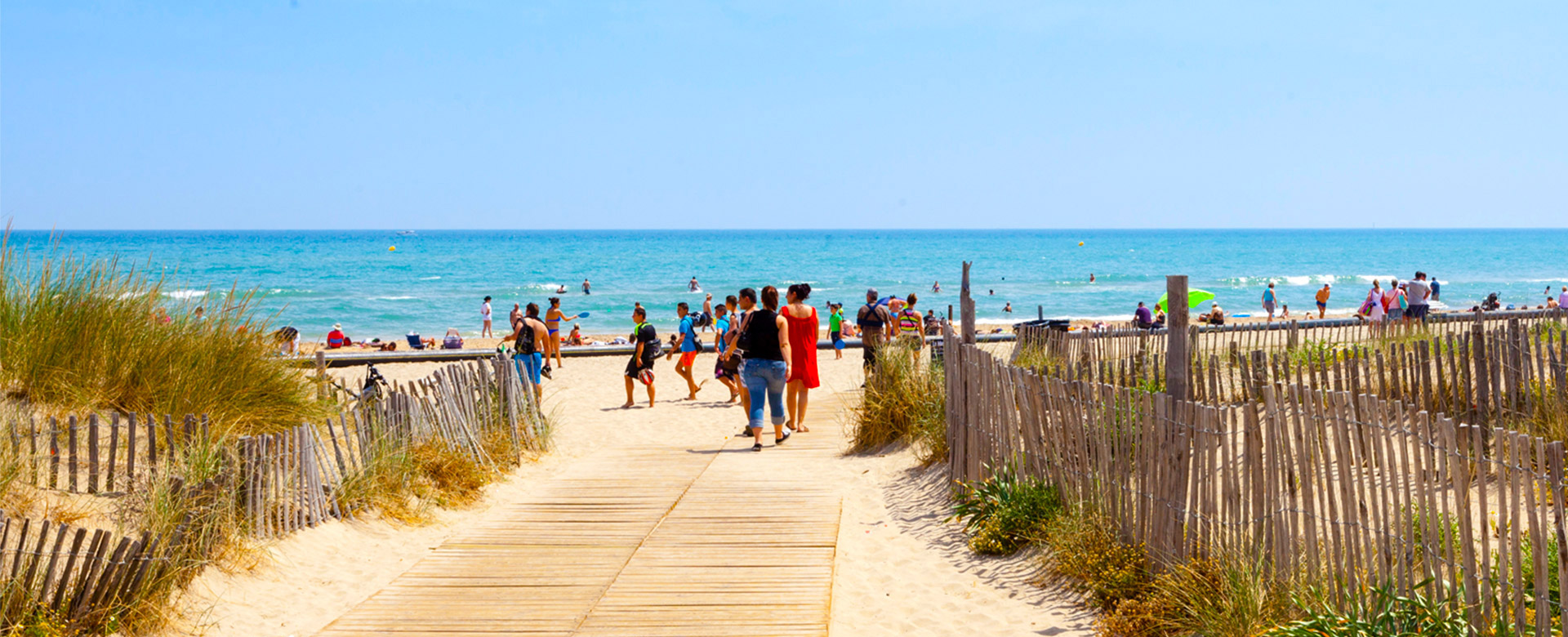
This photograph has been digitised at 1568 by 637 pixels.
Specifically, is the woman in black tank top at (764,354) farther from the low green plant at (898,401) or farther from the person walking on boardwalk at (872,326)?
the person walking on boardwalk at (872,326)

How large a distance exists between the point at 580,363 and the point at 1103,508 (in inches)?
594

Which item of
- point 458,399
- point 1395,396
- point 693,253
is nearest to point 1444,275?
point 693,253

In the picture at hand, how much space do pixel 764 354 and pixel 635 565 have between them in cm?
363

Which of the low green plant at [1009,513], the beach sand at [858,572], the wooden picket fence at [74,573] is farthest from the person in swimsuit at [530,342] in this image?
the wooden picket fence at [74,573]

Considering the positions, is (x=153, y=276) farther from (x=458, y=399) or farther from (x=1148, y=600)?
(x=1148, y=600)

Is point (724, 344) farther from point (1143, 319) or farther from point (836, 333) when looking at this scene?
point (1143, 319)

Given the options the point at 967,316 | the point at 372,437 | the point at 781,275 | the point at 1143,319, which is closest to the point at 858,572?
the point at 372,437

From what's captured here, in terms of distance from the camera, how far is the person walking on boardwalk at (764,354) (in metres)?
9.47

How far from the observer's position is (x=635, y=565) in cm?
618

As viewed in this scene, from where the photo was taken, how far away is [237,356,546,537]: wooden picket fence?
6.20m

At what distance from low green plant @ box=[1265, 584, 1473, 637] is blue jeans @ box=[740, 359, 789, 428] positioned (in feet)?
18.7

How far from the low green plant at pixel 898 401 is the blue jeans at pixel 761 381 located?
730 mm

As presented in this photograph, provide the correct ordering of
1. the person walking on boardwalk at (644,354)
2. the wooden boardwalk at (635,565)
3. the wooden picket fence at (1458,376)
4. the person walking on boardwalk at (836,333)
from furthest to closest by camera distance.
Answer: the person walking on boardwalk at (836,333) → the person walking on boardwalk at (644,354) → the wooden picket fence at (1458,376) → the wooden boardwalk at (635,565)

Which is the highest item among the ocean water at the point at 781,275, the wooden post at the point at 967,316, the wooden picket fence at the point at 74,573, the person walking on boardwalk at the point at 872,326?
the wooden post at the point at 967,316
